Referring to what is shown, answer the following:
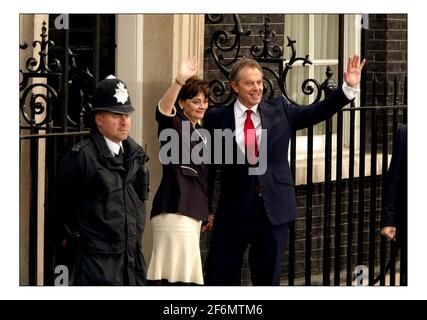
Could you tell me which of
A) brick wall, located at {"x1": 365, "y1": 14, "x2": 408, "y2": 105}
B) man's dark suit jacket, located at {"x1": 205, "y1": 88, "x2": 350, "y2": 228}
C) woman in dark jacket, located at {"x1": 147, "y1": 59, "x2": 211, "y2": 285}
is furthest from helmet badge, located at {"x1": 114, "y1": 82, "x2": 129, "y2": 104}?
brick wall, located at {"x1": 365, "y1": 14, "x2": 408, "y2": 105}

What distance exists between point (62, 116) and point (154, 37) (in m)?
1.63

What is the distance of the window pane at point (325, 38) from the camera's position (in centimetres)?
1523

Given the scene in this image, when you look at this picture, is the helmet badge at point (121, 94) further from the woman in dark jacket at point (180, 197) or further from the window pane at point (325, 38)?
the window pane at point (325, 38)

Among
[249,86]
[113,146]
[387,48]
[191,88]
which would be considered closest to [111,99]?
[113,146]

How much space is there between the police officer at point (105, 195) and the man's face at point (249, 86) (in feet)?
3.44

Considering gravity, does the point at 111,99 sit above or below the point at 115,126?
above

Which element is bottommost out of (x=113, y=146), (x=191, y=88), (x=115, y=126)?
(x=113, y=146)

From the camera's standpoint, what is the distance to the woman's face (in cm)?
1242

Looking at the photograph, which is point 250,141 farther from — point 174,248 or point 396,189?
point 396,189

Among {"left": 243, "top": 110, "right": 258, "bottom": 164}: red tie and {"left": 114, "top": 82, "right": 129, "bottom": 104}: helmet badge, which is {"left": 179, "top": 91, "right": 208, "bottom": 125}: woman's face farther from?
{"left": 114, "top": 82, "right": 129, "bottom": 104}: helmet badge

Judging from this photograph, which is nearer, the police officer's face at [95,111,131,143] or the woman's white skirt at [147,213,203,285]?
the police officer's face at [95,111,131,143]

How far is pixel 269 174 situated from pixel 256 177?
9cm

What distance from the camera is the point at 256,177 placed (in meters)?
12.6
